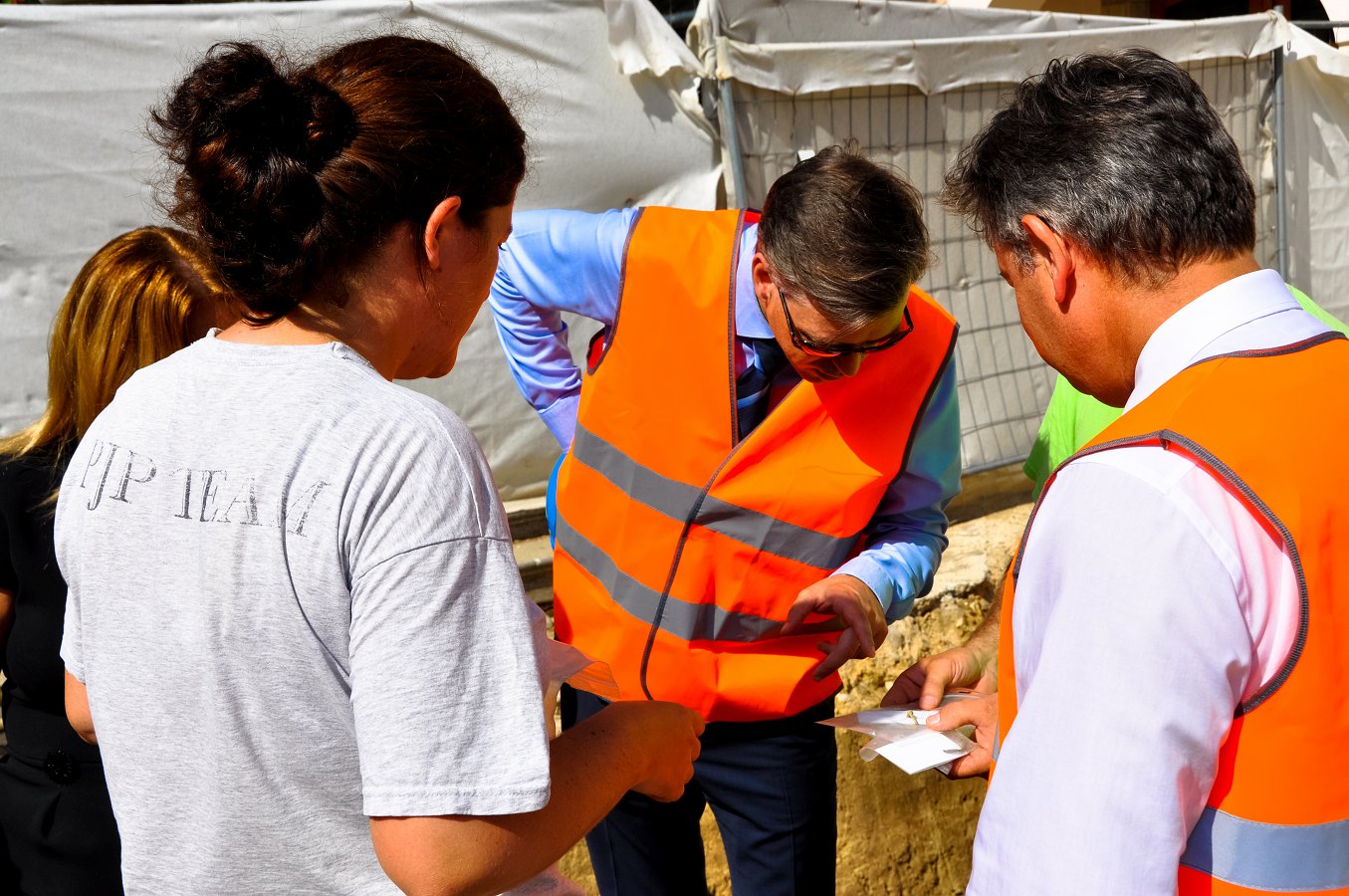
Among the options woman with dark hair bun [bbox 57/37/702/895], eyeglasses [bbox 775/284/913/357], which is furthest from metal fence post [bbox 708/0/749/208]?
woman with dark hair bun [bbox 57/37/702/895]

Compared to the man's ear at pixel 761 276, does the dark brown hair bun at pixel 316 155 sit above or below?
above

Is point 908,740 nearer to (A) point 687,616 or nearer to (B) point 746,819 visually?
(A) point 687,616

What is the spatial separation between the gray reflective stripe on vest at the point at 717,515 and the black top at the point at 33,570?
101 centimetres

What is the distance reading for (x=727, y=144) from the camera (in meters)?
4.09

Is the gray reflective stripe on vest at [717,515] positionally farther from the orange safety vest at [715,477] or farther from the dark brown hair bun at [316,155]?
the dark brown hair bun at [316,155]

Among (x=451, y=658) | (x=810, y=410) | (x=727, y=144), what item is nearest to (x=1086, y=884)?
(x=451, y=658)

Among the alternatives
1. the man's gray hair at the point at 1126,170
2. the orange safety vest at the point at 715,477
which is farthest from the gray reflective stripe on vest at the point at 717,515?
the man's gray hair at the point at 1126,170

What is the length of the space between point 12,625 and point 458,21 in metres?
2.49

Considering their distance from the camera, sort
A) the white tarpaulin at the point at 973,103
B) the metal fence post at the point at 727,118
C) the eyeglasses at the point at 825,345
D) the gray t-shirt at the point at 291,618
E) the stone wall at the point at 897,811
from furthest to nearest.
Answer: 1. the white tarpaulin at the point at 973,103
2. the metal fence post at the point at 727,118
3. the stone wall at the point at 897,811
4. the eyeglasses at the point at 825,345
5. the gray t-shirt at the point at 291,618

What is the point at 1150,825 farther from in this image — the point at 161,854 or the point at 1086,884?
the point at 161,854

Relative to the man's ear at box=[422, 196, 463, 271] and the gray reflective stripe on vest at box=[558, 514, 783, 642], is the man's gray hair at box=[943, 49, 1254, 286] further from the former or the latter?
the gray reflective stripe on vest at box=[558, 514, 783, 642]

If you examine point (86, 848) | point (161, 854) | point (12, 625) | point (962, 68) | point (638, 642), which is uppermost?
point (962, 68)

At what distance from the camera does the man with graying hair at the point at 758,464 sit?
2131 mm

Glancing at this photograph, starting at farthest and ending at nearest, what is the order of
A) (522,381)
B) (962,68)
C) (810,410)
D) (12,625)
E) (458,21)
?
(962,68) → (458,21) → (522,381) → (810,410) → (12,625)
